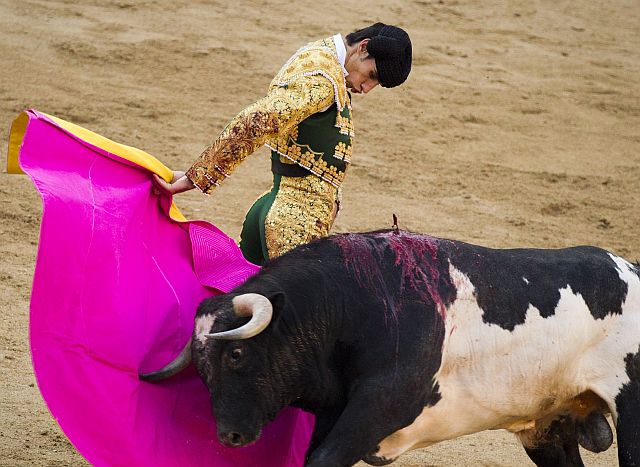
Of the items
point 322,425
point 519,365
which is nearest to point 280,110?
point 322,425

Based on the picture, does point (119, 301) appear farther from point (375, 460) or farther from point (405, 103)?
point (405, 103)

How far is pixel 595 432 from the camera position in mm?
4262

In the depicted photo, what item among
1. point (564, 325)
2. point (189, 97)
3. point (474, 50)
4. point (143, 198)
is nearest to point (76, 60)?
point (189, 97)

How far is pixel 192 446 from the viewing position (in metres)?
3.84

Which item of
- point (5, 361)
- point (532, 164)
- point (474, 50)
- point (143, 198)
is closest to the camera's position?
point (143, 198)

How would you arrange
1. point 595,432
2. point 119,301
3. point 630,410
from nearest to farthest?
point 119,301 → point 630,410 → point 595,432

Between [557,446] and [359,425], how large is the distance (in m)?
1.17

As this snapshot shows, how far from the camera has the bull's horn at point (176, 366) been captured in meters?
3.68

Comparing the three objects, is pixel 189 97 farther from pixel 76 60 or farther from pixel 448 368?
pixel 448 368

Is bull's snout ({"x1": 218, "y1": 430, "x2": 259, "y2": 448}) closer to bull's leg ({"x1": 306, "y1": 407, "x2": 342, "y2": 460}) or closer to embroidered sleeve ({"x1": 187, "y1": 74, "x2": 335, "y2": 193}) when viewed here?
bull's leg ({"x1": 306, "y1": 407, "x2": 342, "y2": 460})

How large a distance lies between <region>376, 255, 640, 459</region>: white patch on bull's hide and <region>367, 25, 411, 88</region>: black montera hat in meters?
0.69

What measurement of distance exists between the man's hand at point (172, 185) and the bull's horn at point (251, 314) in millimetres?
566

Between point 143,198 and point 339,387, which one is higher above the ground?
point 143,198

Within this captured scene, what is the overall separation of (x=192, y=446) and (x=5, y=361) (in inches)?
74.1
